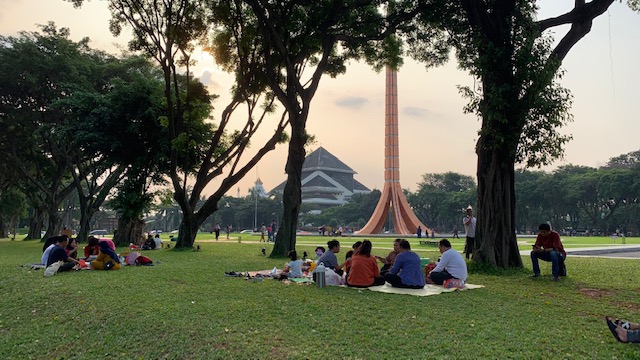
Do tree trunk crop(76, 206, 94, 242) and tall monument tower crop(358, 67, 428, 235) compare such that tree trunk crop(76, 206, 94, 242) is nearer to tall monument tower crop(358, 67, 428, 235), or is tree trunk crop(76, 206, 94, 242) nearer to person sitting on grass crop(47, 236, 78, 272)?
person sitting on grass crop(47, 236, 78, 272)

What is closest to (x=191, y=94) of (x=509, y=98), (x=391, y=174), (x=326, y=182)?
(x=509, y=98)

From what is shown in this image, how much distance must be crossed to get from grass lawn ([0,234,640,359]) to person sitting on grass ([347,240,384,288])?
1.68ft

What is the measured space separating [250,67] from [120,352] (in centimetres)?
1606

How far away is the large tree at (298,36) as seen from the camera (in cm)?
1709

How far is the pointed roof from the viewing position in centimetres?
12306

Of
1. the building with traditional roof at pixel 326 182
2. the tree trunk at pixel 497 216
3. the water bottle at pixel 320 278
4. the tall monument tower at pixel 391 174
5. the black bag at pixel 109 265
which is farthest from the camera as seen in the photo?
the building with traditional roof at pixel 326 182

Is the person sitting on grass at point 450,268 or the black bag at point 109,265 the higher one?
the person sitting on grass at point 450,268

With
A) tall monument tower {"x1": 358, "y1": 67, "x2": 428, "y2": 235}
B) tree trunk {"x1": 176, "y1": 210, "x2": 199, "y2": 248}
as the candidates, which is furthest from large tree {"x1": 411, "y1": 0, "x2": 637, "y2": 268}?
tall monument tower {"x1": 358, "y1": 67, "x2": 428, "y2": 235}

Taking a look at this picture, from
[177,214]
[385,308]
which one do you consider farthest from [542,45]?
[177,214]

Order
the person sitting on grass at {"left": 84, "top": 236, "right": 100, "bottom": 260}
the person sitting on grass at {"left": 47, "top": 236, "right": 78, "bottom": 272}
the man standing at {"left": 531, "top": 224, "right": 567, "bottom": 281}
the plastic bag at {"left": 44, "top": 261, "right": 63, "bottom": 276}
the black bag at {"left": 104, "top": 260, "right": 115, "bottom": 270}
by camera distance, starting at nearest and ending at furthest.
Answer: the man standing at {"left": 531, "top": 224, "right": 567, "bottom": 281} < the plastic bag at {"left": 44, "top": 261, "right": 63, "bottom": 276} < the person sitting on grass at {"left": 47, "top": 236, "right": 78, "bottom": 272} < the black bag at {"left": 104, "top": 260, "right": 115, "bottom": 270} < the person sitting on grass at {"left": 84, "top": 236, "right": 100, "bottom": 260}

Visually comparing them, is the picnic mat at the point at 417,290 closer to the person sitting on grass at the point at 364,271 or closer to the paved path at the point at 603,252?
the person sitting on grass at the point at 364,271

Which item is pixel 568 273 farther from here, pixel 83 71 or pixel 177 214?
pixel 177 214

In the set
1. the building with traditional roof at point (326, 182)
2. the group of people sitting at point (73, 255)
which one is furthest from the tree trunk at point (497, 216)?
the building with traditional roof at point (326, 182)

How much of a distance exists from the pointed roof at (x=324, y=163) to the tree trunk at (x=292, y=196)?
102 meters
